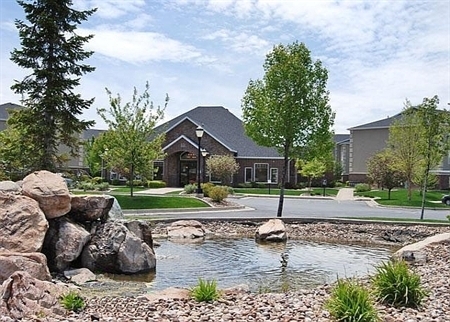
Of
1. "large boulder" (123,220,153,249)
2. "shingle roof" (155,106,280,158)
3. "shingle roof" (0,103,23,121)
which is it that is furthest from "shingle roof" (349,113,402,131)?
"large boulder" (123,220,153,249)

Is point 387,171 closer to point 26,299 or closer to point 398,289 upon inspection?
point 398,289

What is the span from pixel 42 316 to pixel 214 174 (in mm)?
40021

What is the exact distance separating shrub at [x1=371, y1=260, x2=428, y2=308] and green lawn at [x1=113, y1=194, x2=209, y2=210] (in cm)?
1861

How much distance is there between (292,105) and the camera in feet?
70.5

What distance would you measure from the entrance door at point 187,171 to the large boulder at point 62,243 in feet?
127

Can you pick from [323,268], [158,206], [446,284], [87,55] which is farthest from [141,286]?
[87,55]

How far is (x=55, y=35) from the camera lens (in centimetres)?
2381

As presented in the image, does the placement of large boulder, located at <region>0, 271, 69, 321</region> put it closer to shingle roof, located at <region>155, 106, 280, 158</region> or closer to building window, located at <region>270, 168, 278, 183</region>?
shingle roof, located at <region>155, 106, 280, 158</region>

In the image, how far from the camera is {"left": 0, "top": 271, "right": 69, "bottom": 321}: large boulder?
19.7ft

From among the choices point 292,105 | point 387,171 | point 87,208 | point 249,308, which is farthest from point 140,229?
point 387,171

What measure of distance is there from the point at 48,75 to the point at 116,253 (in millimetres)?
15209

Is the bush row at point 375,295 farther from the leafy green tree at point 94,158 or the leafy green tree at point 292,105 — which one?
the leafy green tree at point 94,158

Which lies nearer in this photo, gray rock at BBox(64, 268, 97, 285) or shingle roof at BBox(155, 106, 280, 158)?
gray rock at BBox(64, 268, 97, 285)

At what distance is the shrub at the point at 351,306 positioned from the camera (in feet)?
18.7
